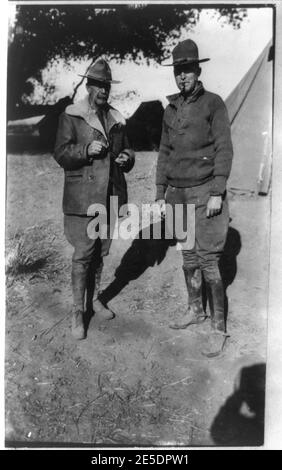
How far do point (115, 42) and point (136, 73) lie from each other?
1.52 feet

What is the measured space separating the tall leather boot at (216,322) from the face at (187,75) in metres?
1.36

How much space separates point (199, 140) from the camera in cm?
299

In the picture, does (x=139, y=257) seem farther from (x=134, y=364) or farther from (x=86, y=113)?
(x=86, y=113)

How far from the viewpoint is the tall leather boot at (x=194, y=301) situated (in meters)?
3.39

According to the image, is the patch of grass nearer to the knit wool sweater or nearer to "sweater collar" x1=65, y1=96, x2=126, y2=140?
"sweater collar" x1=65, y1=96, x2=126, y2=140

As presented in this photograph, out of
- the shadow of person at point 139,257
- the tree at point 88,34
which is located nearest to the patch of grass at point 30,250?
the shadow of person at point 139,257

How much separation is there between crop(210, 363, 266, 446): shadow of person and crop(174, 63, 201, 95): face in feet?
6.46

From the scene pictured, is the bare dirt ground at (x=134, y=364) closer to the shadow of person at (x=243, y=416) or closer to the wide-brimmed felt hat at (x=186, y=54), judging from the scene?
the shadow of person at (x=243, y=416)

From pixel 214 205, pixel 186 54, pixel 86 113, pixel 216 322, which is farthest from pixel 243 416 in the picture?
pixel 186 54

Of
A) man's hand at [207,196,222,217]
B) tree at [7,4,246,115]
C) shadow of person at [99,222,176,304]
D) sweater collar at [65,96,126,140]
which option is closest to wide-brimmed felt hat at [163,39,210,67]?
tree at [7,4,246,115]

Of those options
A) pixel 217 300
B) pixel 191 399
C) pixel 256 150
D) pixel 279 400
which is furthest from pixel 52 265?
pixel 256 150

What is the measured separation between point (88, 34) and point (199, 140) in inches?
92.3

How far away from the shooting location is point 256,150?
18.1 ft

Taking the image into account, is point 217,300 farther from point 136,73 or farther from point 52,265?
point 136,73
